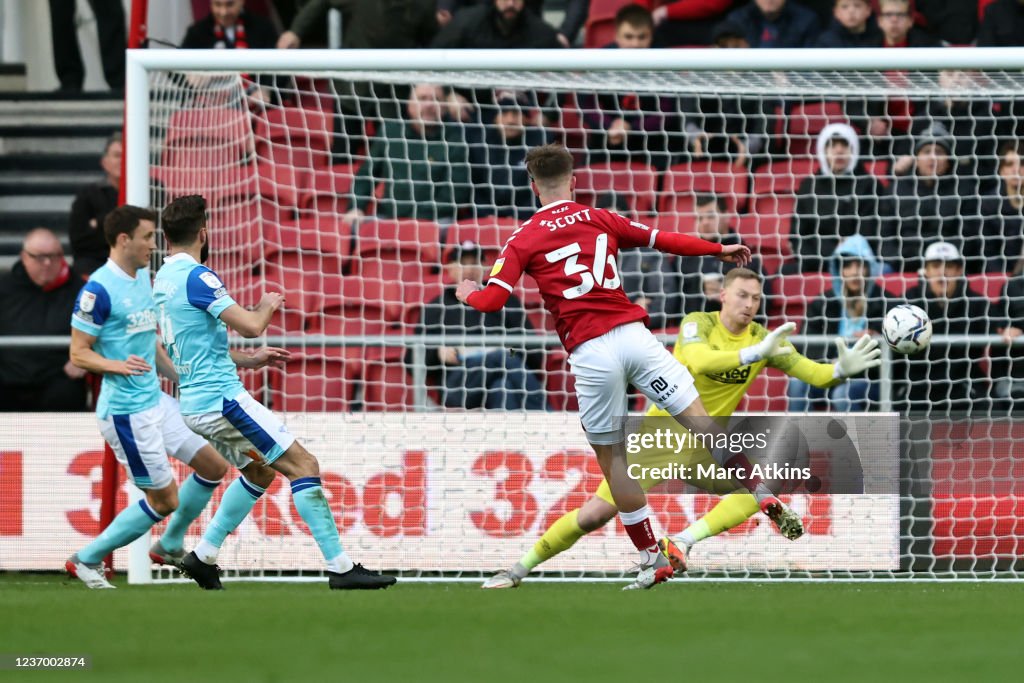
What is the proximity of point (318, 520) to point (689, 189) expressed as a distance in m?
4.37

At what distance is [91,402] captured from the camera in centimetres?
1012

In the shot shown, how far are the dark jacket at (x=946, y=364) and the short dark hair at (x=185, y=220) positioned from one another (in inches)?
171

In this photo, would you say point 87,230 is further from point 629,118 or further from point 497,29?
point 629,118

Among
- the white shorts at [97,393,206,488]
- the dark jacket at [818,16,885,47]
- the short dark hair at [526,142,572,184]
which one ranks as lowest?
the white shorts at [97,393,206,488]

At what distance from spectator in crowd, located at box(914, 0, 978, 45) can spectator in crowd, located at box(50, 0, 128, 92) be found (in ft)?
23.4

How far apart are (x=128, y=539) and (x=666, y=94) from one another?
426 cm

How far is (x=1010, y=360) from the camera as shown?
9133 millimetres

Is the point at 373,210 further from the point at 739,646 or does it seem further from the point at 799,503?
the point at 739,646

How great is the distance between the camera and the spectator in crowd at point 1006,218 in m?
9.37

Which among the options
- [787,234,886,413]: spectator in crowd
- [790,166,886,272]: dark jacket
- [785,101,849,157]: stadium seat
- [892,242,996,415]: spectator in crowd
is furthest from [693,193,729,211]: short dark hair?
[892,242,996,415]: spectator in crowd

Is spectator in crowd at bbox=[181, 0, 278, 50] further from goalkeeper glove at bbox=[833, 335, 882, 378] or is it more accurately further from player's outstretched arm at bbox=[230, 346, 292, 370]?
goalkeeper glove at bbox=[833, 335, 882, 378]

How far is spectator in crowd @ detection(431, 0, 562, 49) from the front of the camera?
37.5 feet

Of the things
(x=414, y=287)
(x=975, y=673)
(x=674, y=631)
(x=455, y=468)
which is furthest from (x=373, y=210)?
(x=975, y=673)

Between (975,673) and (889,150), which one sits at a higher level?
(889,150)
